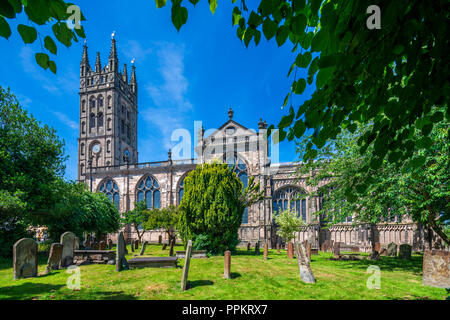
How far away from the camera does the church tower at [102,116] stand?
1841 inches

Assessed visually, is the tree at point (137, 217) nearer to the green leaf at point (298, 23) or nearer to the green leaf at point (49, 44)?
the green leaf at point (49, 44)

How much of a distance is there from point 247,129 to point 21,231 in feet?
78.3

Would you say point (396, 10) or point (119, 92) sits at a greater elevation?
point (119, 92)

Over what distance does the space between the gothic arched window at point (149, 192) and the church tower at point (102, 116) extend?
11816 millimetres

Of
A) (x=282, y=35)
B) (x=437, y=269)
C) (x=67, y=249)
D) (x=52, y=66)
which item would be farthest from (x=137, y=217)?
(x=282, y=35)

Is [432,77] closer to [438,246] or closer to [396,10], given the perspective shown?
[396,10]

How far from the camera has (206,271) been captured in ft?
36.0

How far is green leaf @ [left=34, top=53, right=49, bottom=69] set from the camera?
2037 millimetres

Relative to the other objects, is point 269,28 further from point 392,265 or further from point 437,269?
point 392,265

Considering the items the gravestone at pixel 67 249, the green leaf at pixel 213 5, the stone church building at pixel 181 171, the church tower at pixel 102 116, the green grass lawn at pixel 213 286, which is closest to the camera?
the green leaf at pixel 213 5

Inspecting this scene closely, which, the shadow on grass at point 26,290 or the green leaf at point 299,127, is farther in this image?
the shadow on grass at point 26,290

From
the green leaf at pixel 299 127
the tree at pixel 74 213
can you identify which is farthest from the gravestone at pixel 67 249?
the green leaf at pixel 299 127

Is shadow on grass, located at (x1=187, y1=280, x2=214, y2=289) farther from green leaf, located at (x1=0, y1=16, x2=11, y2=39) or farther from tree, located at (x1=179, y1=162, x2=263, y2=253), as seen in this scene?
green leaf, located at (x1=0, y1=16, x2=11, y2=39)

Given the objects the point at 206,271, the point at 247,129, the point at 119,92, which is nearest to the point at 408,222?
the point at 247,129
